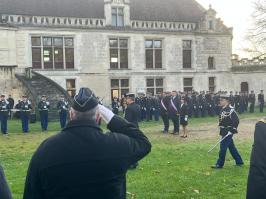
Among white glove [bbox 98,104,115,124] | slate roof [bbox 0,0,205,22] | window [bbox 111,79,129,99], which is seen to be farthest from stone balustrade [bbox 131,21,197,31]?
white glove [bbox 98,104,115,124]

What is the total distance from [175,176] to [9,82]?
63.0 feet

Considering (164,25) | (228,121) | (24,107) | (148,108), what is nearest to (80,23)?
(164,25)

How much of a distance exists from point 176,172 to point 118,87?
22376 millimetres

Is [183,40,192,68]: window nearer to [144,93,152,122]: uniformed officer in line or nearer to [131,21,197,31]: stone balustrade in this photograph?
[131,21,197,31]: stone balustrade

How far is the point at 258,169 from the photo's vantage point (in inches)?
126

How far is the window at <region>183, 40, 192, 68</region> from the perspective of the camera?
34000 millimetres

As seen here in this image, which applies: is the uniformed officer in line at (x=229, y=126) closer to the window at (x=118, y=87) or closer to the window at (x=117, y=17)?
the window at (x=118, y=87)

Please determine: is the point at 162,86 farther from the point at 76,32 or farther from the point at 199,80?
the point at 76,32

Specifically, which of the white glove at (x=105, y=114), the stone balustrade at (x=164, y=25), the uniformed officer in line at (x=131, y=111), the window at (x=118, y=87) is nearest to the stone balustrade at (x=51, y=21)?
the stone balustrade at (x=164, y=25)

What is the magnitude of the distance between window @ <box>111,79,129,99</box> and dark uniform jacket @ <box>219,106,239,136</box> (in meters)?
21.2

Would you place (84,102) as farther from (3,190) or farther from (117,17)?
(117,17)

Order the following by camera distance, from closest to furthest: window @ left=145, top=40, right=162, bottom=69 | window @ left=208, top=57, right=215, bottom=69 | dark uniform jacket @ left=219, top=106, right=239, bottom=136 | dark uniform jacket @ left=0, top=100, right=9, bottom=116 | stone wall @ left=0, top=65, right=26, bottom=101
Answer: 1. dark uniform jacket @ left=219, top=106, right=239, bottom=136
2. dark uniform jacket @ left=0, top=100, right=9, bottom=116
3. stone wall @ left=0, top=65, right=26, bottom=101
4. window @ left=145, top=40, right=162, bottom=69
5. window @ left=208, top=57, right=215, bottom=69

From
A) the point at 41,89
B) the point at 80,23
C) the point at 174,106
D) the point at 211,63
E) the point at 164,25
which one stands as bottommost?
the point at 174,106

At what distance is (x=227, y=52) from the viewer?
35.8 metres
